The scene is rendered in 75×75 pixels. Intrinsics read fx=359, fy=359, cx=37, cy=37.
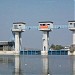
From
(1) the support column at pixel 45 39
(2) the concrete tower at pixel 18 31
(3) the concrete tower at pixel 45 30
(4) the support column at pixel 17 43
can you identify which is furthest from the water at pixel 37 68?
(4) the support column at pixel 17 43

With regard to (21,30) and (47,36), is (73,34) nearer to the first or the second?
(47,36)

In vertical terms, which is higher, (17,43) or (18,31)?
(18,31)

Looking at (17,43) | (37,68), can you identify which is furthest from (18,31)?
(37,68)

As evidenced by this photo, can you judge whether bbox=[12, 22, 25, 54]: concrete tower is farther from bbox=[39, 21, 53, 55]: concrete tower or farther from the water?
the water

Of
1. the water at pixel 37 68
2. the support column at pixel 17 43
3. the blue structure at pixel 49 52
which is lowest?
the blue structure at pixel 49 52

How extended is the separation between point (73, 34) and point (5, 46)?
A: 117 ft

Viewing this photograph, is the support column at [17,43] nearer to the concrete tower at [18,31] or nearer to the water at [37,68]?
the concrete tower at [18,31]

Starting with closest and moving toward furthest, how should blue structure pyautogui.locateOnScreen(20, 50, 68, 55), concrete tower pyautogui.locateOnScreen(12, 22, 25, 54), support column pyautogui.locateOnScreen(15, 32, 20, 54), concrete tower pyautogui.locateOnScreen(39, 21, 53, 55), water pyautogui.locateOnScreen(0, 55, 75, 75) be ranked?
water pyautogui.locateOnScreen(0, 55, 75, 75) → concrete tower pyautogui.locateOnScreen(39, 21, 53, 55) → concrete tower pyautogui.locateOnScreen(12, 22, 25, 54) → support column pyautogui.locateOnScreen(15, 32, 20, 54) → blue structure pyautogui.locateOnScreen(20, 50, 68, 55)

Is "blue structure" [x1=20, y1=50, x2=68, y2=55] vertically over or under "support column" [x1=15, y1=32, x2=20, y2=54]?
under

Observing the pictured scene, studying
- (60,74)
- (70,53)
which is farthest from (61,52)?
(60,74)

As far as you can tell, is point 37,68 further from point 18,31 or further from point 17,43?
point 17,43

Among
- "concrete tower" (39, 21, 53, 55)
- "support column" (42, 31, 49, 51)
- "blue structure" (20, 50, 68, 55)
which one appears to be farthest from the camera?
"blue structure" (20, 50, 68, 55)

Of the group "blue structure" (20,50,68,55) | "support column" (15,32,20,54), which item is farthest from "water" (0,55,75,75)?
"blue structure" (20,50,68,55)

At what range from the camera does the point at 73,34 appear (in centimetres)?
12669
